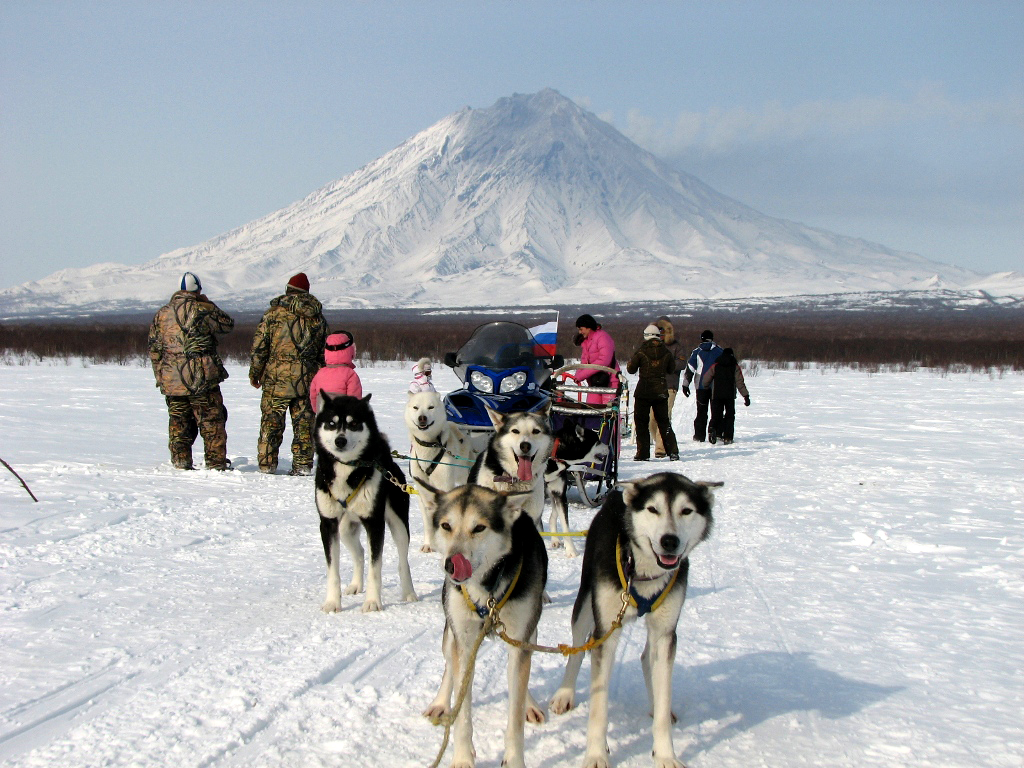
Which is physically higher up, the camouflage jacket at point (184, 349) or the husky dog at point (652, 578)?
the camouflage jacket at point (184, 349)

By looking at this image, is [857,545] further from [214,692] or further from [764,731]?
[214,692]

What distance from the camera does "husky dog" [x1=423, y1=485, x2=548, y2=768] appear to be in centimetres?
285

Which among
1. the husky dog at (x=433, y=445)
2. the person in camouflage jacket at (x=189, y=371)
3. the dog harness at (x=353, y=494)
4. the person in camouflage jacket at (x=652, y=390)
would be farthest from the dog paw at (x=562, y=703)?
the person in camouflage jacket at (x=652, y=390)

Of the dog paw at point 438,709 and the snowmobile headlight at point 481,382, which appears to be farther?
the snowmobile headlight at point 481,382

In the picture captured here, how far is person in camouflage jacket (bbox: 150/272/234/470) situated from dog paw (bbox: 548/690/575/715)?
18.4ft

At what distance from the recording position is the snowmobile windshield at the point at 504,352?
7.49m

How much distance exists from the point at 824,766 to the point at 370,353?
27221mm

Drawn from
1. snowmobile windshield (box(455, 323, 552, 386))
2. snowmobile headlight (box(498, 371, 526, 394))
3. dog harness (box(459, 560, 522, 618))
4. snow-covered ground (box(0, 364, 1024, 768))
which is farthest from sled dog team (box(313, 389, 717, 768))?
snowmobile windshield (box(455, 323, 552, 386))

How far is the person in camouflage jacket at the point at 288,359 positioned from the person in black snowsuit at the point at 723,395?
573cm

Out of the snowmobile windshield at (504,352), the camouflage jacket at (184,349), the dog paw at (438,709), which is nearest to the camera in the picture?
the dog paw at (438,709)

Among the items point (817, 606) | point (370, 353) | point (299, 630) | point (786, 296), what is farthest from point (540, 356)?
point (786, 296)

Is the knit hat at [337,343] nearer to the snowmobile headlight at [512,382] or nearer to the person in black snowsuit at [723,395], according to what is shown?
the snowmobile headlight at [512,382]

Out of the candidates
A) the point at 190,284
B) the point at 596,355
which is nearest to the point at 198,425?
the point at 190,284

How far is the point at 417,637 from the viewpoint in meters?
4.04
